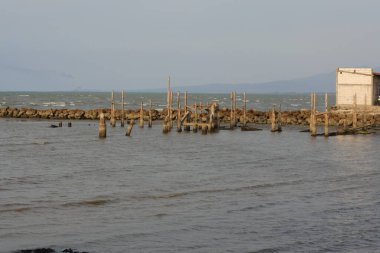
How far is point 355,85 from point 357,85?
0.19 meters

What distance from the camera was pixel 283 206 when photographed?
1991 cm

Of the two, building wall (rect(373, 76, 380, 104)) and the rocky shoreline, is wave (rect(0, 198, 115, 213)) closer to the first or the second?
the rocky shoreline

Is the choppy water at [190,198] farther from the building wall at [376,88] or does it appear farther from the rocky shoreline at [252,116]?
the building wall at [376,88]

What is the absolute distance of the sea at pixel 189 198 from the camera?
51.2ft

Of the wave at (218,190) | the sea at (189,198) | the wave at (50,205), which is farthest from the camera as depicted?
the wave at (218,190)

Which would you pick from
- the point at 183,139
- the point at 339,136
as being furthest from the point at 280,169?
the point at 339,136

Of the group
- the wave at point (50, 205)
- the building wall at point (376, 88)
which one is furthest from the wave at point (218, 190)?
the building wall at point (376, 88)

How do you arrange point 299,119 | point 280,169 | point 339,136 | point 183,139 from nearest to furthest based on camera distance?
point 280,169 < point 183,139 < point 339,136 < point 299,119

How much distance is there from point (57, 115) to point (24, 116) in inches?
143

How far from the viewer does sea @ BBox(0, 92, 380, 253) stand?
15609 mm

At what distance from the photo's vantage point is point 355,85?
6047 centimetres

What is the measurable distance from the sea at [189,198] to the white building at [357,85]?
2012 cm

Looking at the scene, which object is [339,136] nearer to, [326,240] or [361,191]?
[361,191]

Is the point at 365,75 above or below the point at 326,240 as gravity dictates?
above
